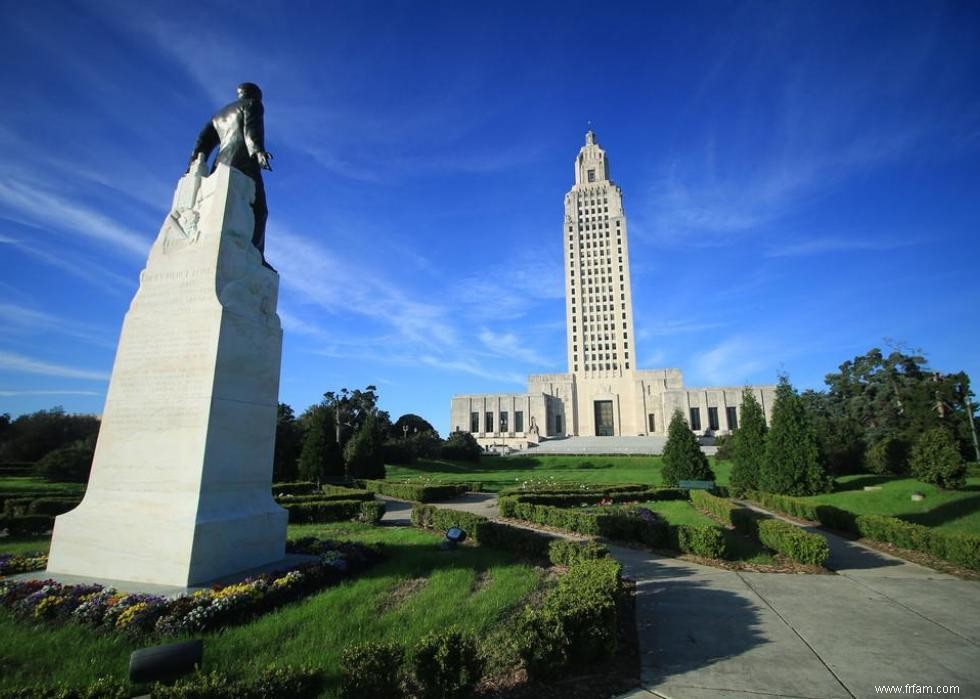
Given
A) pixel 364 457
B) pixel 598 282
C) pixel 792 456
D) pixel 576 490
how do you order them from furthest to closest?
pixel 598 282 → pixel 364 457 → pixel 576 490 → pixel 792 456

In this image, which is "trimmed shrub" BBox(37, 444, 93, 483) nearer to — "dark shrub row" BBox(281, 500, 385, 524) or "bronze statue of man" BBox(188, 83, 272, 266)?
"dark shrub row" BBox(281, 500, 385, 524)

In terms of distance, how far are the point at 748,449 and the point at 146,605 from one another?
2585cm

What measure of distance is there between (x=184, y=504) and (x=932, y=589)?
11.6m

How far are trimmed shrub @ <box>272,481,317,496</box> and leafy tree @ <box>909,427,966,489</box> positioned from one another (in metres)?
24.8

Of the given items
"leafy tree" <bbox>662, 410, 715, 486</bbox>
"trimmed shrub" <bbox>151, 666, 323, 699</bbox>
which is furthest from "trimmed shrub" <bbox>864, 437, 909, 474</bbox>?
"trimmed shrub" <bbox>151, 666, 323, 699</bbox>

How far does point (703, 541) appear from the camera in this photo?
1066cm

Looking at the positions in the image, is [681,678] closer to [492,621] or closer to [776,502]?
[492,621]

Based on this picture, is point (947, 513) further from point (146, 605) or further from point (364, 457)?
point (364, 457)

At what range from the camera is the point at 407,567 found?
27.6 feet

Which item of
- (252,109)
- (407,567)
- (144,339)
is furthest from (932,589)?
(252,109)

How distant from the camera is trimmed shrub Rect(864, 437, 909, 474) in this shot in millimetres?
27594

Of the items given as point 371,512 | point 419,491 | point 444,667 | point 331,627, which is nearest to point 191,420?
point 331,627

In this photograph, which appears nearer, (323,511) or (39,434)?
(323,511)

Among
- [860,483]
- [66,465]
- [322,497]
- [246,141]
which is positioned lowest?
[322,497]
